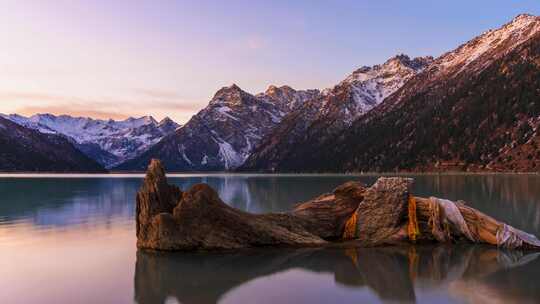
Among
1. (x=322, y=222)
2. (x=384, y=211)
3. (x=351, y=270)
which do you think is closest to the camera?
(x=351, y=270)

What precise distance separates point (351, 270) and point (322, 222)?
25.0 ft

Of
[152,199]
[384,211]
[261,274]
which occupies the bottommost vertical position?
[261,274]

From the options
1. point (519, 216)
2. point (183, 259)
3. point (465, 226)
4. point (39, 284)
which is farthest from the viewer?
point (519, 216)

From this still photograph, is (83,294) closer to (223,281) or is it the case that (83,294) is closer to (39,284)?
(39,284)

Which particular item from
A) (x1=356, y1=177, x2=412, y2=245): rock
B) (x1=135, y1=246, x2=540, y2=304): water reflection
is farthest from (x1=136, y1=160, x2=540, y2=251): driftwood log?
(x1=135, y1=246, x2=540, y2=304): water reflection

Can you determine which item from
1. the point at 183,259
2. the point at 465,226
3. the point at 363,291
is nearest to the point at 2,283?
the point at 183,259

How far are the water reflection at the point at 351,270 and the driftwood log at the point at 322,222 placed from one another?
1.08m

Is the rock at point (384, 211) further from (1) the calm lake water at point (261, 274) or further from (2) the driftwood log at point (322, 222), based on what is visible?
(1) the calm lake water at point (261, 274)

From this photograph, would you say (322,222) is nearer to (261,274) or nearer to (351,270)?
(351,270)

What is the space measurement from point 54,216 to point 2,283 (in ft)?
80.0

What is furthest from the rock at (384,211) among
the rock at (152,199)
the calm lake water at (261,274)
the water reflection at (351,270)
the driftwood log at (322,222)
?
Result: the rock at (152,199)

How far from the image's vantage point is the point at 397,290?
1605cm

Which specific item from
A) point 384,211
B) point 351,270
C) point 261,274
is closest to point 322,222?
point 384,211

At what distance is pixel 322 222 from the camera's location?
88.0 feet
